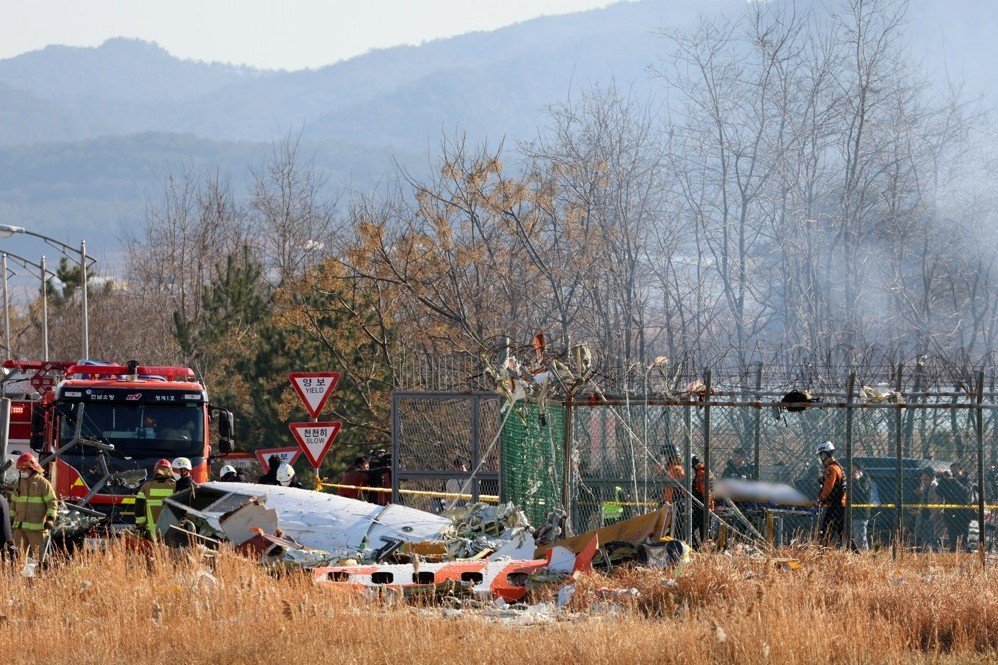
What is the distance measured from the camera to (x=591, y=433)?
50.9 ft

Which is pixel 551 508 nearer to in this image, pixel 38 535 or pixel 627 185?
pixel 38 535

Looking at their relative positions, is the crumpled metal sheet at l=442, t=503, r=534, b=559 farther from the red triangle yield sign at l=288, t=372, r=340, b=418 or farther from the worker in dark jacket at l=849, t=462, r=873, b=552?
the red triangle yield sign at l=288, t=372, r=340, b=418

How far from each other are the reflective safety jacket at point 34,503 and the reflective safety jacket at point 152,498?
102cm

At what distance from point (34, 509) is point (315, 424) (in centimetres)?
476

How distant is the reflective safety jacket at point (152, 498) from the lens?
44.8 feet

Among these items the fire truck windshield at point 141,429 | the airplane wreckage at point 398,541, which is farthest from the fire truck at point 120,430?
the airplane wreckage at point 398,541

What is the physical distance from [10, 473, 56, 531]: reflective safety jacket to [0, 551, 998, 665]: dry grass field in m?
2.15

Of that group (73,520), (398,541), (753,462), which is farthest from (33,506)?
(753,462)

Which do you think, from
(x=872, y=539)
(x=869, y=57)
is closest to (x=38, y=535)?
(x=872, y=539)

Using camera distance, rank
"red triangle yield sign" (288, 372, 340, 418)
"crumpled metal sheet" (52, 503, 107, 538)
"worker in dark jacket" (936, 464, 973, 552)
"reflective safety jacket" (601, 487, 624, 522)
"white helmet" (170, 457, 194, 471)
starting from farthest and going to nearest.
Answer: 1. "red triangle yield sign" (288, 372, 340, 418)
2. "white helmet" (170, 457, 194, 471)
3. "worker in dark jacket" (936, 464, 973, 552)
4. "reflective safety jacket" (601, 487, 624, 522)
5. "crumpled metal sheet" (52, 503, 107, 538)

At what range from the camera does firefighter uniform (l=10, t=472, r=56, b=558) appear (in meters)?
12.8

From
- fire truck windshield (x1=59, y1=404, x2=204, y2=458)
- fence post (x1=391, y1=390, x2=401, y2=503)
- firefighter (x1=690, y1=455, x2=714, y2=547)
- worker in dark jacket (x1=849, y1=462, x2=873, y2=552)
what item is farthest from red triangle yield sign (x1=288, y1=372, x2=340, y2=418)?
worker in dark jacket (x1=849, y1=462, x2=873, y2=552)

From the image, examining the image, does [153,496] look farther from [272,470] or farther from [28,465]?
[272,470]

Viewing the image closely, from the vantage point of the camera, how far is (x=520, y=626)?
9203 millimetres
